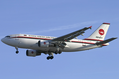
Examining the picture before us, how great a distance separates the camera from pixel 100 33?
6234cm

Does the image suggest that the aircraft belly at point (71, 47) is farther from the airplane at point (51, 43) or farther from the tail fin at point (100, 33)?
the tail fin at point (100, 33)

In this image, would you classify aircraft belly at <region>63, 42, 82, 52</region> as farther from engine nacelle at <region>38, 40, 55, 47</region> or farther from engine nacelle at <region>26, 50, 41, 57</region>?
engine nacelle at <region>26, 50, 41, 57</region>

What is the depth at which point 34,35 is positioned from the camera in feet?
182

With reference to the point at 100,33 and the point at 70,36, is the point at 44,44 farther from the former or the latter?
the point at 100,33

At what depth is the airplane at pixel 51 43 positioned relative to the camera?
178 ft

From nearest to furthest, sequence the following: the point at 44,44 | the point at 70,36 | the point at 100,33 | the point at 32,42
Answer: the point at 70,36
the point at 32,42
the point at 44,44
the point at 100,33

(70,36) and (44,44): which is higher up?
(70,36)

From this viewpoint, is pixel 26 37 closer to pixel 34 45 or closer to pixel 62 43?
pixel 34 45

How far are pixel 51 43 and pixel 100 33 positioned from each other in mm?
13699

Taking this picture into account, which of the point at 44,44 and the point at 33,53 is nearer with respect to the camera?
the point at 44,44

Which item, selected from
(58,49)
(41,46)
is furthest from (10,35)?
(58,49)

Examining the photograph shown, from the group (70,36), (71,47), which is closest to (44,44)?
(70,36)

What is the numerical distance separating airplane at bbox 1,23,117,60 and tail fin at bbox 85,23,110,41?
10.1 inches

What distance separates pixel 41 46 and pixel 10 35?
7326 mm
